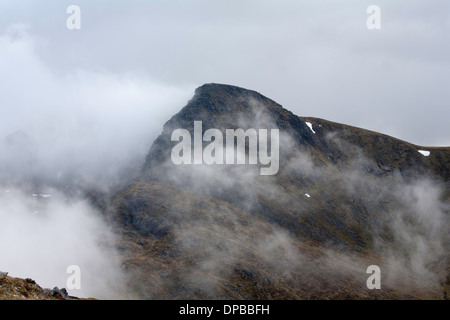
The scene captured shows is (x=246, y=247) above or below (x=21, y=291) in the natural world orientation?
above

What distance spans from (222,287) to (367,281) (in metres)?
62.5

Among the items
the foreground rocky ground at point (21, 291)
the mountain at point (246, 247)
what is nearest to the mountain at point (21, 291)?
the foreground rocky ground at point (21, 291)

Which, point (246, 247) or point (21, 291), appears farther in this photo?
point (246, 247)

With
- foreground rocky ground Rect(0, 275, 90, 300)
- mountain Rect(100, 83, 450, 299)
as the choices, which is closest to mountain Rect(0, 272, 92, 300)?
foreground rocky ground Rect(0, 275, 90, 300)

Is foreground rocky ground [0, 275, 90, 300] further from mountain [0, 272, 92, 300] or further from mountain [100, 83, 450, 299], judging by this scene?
mountain [100, 83, 450, 299]

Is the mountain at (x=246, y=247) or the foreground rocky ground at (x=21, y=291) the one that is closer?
the foreground rocky ground at (x=21, y=291)

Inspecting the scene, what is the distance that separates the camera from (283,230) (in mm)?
177750

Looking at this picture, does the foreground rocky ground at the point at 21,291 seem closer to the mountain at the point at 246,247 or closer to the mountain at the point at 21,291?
the mountain at the point at 21,291

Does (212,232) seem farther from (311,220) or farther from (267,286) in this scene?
(311,220)

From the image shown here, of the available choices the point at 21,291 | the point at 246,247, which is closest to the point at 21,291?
the point at 21,291

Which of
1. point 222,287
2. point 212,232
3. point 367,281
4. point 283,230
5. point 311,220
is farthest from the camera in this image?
point 311,220

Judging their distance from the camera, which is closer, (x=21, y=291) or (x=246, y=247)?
(x=21, y=291)

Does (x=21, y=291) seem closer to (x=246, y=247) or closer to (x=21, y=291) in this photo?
(x=21, y=291)
